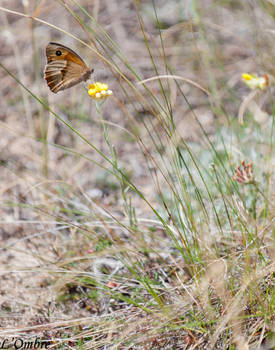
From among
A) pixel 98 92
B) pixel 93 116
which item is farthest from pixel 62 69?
pixel 93 116

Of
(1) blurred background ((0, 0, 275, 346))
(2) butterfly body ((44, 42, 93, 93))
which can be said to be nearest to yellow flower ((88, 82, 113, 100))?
(2) butterfly body ((44, 42, 93, 93))

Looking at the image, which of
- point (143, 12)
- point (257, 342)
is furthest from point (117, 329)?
point (143, 12)

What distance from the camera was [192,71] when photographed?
2643 mm

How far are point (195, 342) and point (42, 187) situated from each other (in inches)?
45.1

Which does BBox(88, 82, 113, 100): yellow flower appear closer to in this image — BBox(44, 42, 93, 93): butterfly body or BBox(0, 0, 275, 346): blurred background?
BBox(44, 42, 93, 93): butterfly body

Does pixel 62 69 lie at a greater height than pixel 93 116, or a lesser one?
greater

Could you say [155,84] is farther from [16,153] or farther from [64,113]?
[16,153]

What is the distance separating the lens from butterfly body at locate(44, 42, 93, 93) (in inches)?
54.8

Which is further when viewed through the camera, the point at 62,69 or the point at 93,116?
the point at 93,116

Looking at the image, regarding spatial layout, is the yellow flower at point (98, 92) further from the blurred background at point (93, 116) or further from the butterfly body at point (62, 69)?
the blurred background at point (93, 116)

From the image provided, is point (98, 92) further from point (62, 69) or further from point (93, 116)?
point (93, 116)

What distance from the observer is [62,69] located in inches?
57.1

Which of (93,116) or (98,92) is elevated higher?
(98,92)

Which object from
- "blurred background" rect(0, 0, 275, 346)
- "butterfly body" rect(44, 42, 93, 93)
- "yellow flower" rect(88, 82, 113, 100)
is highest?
"butterfly body" rect(44, 42, 93, 93)
